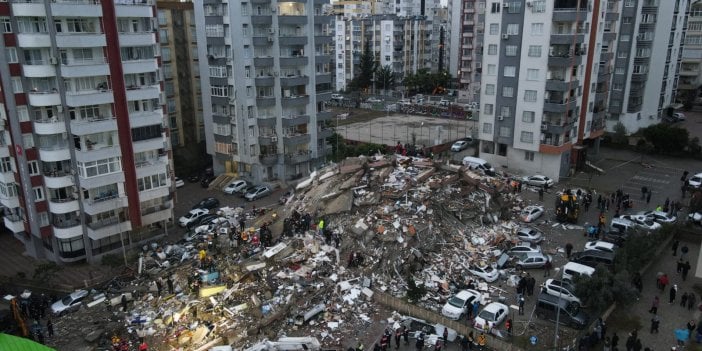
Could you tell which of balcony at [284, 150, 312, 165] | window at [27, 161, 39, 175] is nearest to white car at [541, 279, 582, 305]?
balcony at [284, 150, 312, 165]

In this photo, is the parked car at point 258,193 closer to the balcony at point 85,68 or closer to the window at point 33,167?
the balcony at point 85,68

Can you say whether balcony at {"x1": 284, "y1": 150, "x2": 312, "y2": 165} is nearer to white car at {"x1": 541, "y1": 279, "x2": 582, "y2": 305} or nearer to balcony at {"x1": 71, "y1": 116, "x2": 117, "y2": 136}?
balcony at {"x1": 71, "y1": 116, "x2": 117, "y2": 136}

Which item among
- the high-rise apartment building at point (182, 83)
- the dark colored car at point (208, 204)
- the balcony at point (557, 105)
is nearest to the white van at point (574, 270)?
the balcony at point (557, 105)

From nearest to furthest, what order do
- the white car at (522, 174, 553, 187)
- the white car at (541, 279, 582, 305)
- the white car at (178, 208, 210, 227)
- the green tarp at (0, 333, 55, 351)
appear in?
the green tarp at (0, 333, 55, 351), the white car at (541, 279, 582, 305), the white car at (178, 208, 210, 227), the white car at (522, 174, 553, 187)

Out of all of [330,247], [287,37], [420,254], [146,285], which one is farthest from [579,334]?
[287,37]

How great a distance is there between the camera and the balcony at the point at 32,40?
33438 millimetres

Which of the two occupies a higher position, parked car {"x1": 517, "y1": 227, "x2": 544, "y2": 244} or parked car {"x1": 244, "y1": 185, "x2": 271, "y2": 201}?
parked car {"x1": 517, "y1": 227, "x2": 544, "y2": 244}

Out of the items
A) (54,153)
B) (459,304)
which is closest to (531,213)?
(459,304)

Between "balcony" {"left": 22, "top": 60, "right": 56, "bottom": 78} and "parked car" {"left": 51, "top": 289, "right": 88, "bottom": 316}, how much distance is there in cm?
1415

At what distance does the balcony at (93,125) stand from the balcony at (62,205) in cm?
484

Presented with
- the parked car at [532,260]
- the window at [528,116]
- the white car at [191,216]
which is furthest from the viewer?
the window at [528,116]

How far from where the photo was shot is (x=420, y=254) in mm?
35688

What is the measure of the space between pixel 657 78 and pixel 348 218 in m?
54.4

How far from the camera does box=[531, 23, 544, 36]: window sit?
167 ft
